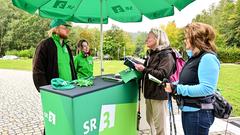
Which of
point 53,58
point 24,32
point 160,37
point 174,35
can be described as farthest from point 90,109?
point 24,32

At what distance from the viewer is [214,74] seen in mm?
2312

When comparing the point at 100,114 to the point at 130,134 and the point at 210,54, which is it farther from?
the point at 210,54

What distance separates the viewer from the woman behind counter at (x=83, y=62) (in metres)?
5.39

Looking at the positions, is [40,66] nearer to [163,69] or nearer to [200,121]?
[163,69]

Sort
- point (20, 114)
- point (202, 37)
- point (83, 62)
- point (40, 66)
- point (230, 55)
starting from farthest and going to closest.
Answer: point (230, 55) → point (20, 114) → point (83, 62) → point (40, 66) → point (202, 37)

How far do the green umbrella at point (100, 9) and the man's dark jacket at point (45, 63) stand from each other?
670 millimetres

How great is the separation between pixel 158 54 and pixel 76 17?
1.76 meters

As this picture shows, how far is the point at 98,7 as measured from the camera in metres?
4.39

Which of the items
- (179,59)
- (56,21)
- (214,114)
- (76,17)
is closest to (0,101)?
(76,17)

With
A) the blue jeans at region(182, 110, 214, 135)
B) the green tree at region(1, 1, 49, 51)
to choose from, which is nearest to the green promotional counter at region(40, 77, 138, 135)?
the blue jeans at region(182, 110, 214, 135)

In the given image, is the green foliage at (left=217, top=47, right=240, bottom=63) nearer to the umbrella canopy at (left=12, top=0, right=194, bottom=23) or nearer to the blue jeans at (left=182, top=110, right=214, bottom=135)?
the umbrella canopy at (left=12, top=0, right=194, bottom=23)

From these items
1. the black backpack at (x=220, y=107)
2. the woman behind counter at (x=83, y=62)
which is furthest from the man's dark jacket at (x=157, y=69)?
the woman behind counter at (x=83, y=62)

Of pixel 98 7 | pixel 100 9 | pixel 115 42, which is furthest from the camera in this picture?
pixel 115 42

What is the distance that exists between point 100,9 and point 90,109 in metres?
1.94
